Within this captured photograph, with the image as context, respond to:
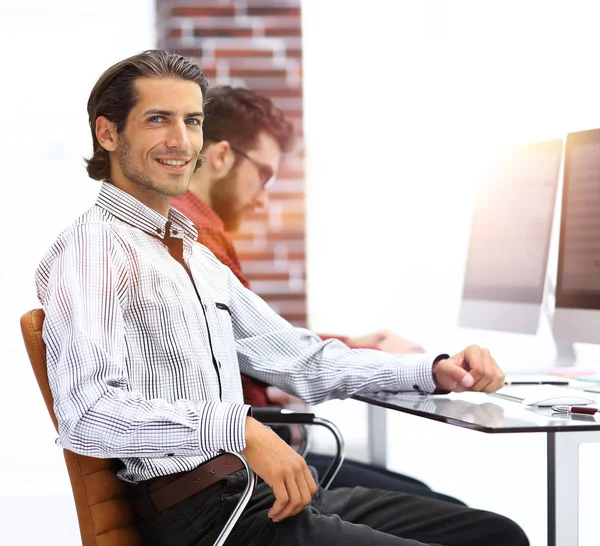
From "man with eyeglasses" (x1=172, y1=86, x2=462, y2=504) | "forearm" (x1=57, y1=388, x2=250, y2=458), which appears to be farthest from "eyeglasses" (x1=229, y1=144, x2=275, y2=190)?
"forearm" (x1=57, y1=388, x2=250, y2=458)

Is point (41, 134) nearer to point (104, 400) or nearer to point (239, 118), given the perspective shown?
point (239, 118)

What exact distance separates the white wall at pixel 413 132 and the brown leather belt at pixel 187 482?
2256 mm

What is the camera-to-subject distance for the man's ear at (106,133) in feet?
5.48

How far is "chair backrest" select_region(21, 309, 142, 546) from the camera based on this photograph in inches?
56.3

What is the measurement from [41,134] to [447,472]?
2.50 meters

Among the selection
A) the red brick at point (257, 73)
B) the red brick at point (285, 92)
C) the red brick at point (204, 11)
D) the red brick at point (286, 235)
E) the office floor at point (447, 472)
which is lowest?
the office floor at point (447, 472)

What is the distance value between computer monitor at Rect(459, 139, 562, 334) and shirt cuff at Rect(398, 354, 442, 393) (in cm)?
67

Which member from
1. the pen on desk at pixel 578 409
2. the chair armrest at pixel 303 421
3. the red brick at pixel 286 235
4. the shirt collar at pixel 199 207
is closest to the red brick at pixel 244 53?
the red brick at pixel 286 235

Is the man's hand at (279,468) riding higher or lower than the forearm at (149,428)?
lower

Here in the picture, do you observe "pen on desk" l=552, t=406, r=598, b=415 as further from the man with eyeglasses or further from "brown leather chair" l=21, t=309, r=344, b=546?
the man with eyeglasses

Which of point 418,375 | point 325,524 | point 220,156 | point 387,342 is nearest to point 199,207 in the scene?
point 220,156

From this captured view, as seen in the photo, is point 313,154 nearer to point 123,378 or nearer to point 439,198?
point 439,198

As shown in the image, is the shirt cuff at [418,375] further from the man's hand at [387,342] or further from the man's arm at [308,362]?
the man's hand at [387,342]

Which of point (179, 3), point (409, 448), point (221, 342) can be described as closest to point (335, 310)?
point (409, 448)
